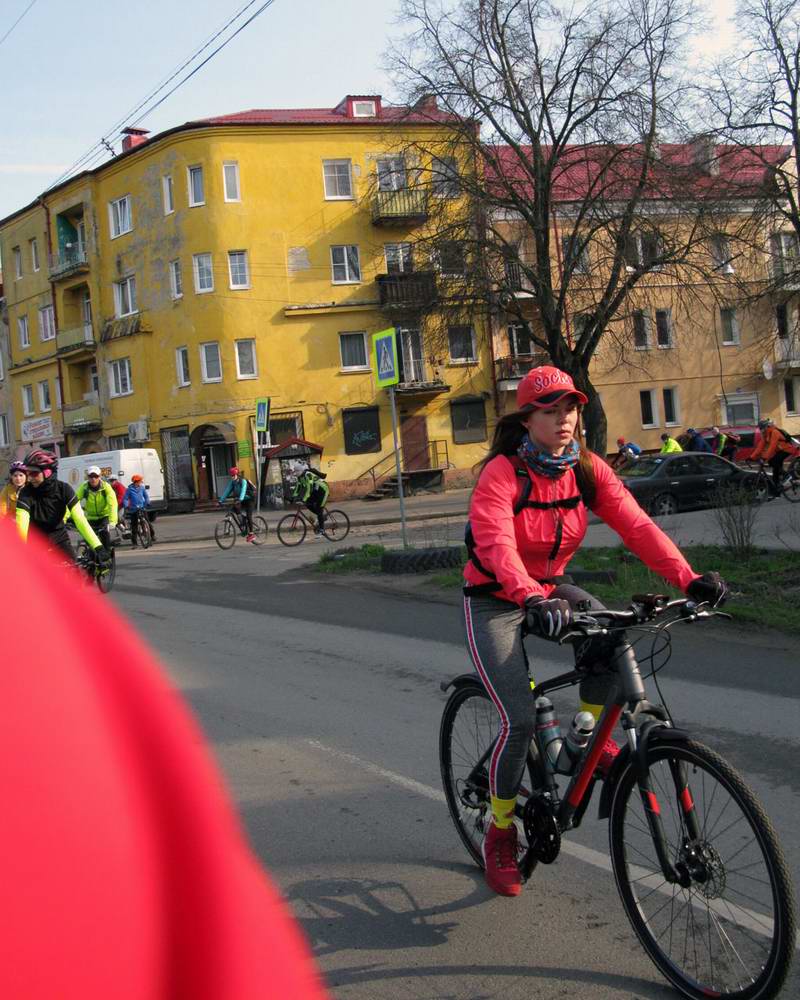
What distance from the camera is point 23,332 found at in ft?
187

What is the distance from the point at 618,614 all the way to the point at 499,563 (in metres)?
0.45

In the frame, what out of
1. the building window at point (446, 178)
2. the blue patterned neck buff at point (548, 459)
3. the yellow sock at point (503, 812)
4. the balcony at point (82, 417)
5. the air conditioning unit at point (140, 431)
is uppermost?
the building window at point (446, 178)

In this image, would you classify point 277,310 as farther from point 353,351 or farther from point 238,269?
point 353,351

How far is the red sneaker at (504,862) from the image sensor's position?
13.1 ft

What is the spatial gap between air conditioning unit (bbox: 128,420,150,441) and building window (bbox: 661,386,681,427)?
A: 23.7 m

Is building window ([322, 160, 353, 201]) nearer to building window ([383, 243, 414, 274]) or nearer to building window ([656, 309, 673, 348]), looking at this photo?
building window ([383, 243, 414, 274])

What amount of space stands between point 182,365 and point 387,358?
103 ft

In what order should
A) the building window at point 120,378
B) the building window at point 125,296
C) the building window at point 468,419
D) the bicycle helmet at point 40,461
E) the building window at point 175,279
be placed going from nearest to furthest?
the bicycle helmet at point 40,461, the building window at point 175,279, the building window at point 468,419, the building window at point 120,378, the building window at point 125,296

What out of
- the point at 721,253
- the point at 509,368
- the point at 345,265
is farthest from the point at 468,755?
the point at 509,368

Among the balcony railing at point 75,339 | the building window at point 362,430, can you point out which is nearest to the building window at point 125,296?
the balcony railing at point 75,339

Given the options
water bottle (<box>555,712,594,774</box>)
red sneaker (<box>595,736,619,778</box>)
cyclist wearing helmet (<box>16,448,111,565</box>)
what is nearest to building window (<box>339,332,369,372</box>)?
cyclist wearing helmet (<box>16,448,111,565</box>)

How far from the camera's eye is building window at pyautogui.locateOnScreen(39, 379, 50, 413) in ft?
181

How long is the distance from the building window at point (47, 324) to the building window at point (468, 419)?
71.7 ft

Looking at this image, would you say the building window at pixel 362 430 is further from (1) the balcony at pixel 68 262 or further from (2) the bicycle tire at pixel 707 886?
(2) the bicycle tire at pixel 707 886
